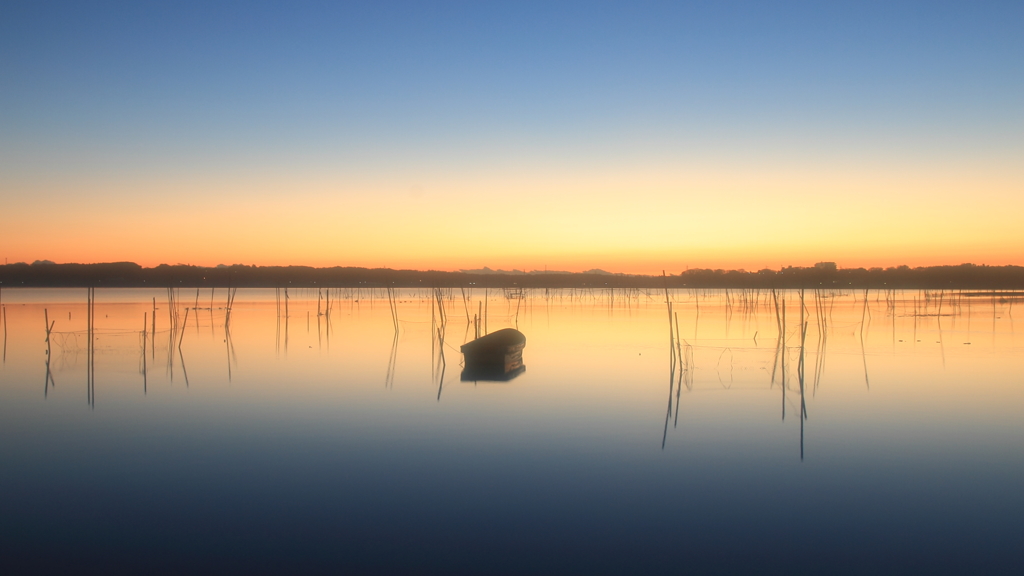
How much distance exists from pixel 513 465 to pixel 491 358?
6072mm

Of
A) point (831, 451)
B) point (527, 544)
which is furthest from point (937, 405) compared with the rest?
point (527, 544)

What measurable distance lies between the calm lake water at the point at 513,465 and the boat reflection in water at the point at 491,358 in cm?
41

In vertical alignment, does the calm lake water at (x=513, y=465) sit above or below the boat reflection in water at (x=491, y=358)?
below

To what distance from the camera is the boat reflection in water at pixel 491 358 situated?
12.7 m

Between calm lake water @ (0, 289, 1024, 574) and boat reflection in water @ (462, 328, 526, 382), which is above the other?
boat reflection in water @ (462, 328, 526, 382)

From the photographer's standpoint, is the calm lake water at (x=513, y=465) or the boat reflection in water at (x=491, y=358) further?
the boat reflection in water at (x=491, y=358)

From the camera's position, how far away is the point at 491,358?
12773 millimetres

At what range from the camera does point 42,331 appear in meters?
19.4

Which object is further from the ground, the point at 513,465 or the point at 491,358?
the point at 491,358

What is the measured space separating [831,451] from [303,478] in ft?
17.0

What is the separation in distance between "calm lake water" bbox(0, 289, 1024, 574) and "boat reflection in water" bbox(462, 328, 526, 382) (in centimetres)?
41

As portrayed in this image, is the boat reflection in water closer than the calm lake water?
No

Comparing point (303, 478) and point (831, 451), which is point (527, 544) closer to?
point (303, 478)

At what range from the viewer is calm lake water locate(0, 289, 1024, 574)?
4.59 metres
